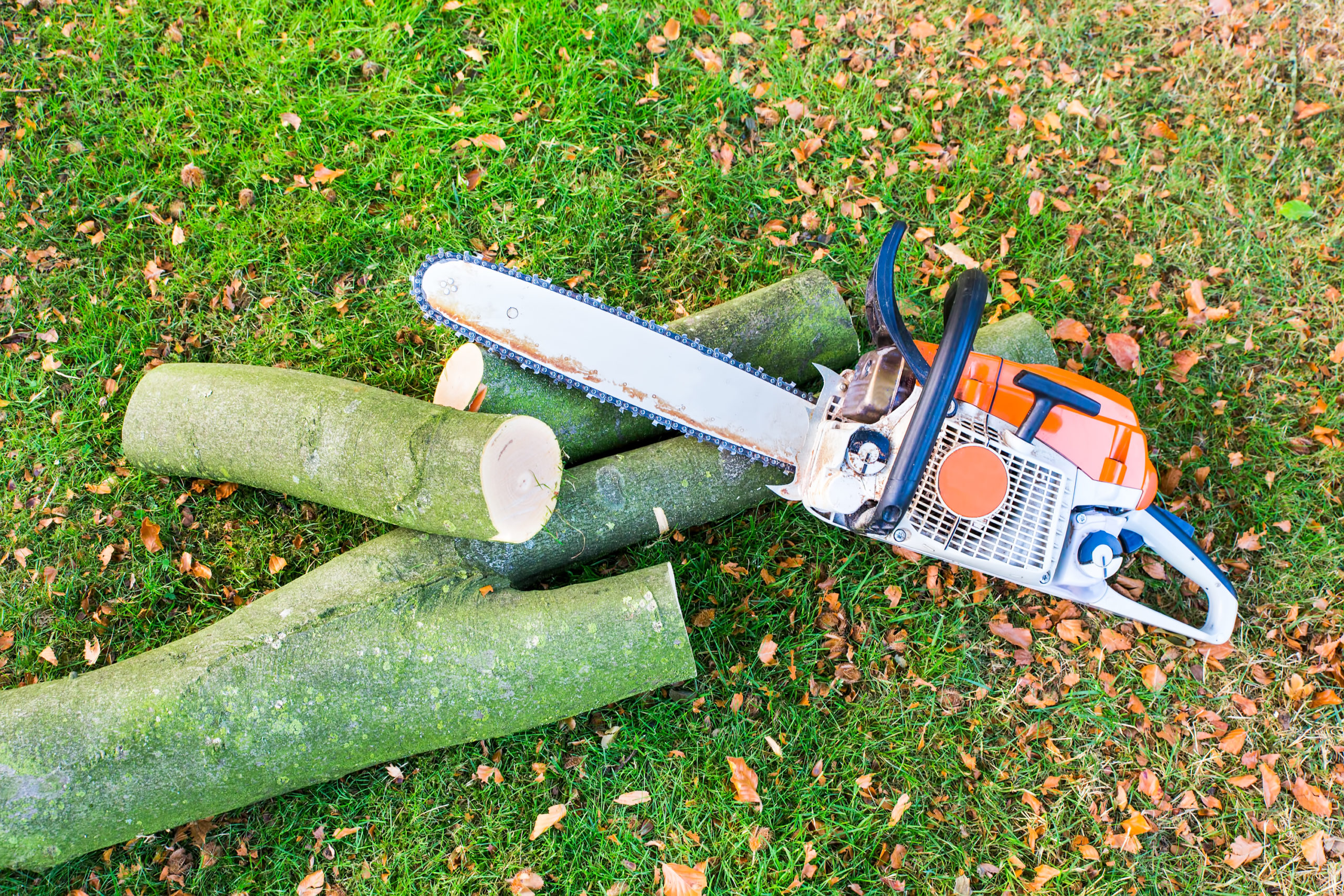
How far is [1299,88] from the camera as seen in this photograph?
122 inches

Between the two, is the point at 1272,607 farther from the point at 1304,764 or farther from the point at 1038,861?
the point at 1038,861

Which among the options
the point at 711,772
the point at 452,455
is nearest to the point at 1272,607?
the point at 711,772

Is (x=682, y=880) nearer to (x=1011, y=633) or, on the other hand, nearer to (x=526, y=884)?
(x=526, y=884)

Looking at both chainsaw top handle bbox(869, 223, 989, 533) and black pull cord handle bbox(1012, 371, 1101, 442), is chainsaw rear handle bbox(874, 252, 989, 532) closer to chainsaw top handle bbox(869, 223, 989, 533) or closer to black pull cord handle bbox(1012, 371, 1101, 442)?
chainsaw top handle bbox(869, 223, 989, 533)

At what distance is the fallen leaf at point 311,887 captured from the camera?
2.27m

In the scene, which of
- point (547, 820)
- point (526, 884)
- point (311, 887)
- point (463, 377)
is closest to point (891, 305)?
point (463, 377)

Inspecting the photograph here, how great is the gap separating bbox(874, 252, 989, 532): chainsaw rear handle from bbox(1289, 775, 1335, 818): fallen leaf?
1918 mm

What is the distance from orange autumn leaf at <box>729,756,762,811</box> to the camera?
234 centimetres

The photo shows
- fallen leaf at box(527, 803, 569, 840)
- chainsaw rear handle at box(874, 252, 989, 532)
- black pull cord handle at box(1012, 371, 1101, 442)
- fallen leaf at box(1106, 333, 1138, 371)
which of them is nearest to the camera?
chainsaw rear handle at box(874, 252, 989, 532)

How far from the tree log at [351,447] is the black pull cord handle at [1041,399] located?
1186mm

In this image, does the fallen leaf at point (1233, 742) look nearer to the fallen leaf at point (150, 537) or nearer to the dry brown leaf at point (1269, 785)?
the dry brown leaf at point (1269, 785)

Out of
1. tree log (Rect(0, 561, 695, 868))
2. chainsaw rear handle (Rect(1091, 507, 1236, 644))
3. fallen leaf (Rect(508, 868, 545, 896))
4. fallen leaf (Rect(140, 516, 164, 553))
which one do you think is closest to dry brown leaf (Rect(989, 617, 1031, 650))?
chainsaw rear handle (Rect(1091, 507, 1236, 644))

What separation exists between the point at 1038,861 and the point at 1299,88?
3.15 m

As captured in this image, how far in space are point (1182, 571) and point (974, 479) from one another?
95 centimetres
